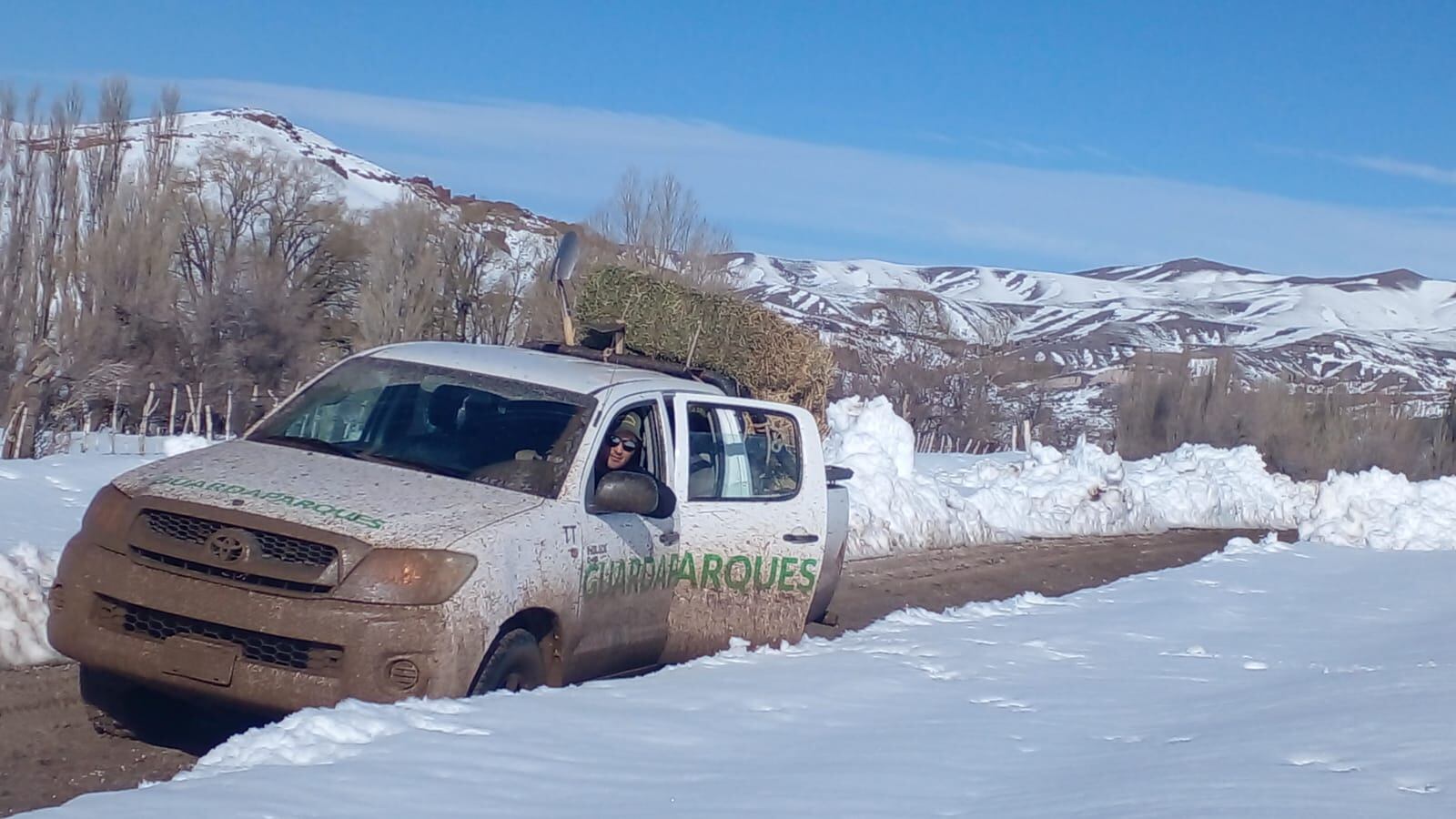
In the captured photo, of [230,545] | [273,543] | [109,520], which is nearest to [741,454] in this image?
[273,543]

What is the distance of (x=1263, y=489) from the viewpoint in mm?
24891

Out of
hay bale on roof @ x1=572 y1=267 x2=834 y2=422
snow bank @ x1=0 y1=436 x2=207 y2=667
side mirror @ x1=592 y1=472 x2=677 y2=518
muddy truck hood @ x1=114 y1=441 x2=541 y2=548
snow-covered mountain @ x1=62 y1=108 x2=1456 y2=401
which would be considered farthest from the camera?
snow-covered mountain @ x1=62 y1=108 x2=1456 y2=401

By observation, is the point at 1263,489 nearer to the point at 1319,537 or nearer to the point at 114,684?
the point at 1319,537

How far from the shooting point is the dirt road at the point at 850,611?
5742 millimetres

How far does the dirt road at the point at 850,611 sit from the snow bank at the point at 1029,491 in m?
0.52

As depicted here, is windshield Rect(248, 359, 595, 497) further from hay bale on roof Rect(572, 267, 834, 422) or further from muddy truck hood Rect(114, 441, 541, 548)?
hay bale on roof Rect(572, 267, 834, 422)

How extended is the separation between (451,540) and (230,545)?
0.81m

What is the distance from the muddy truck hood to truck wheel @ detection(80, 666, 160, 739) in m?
0.77

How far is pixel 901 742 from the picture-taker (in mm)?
6117

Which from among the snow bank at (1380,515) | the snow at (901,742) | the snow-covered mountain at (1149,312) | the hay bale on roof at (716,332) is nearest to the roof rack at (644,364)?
the snow at (901,742)

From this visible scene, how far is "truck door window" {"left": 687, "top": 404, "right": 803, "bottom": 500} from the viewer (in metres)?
7.83

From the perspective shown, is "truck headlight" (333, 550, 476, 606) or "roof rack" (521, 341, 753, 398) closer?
"truck headlight" (333, 550, 476, 606)

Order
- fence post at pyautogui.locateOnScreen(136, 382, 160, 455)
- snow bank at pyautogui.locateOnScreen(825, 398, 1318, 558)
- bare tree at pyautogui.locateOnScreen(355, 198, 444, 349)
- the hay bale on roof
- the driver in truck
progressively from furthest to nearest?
bare tree at pyautogui.locateOnScreen(355, 198, 444, 349) → fence post at pyautogui.locateOnScreen(136, 382, 160, 455) → snow bank at pyautogui.locateOnScreen(825, 398, 1318, 558) → the hay bale on roof → the driver in truck

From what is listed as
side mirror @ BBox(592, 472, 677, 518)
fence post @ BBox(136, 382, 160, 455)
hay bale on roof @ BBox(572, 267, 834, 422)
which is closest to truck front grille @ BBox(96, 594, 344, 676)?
side mirror @ BBox(592, 472, 677, 518)
